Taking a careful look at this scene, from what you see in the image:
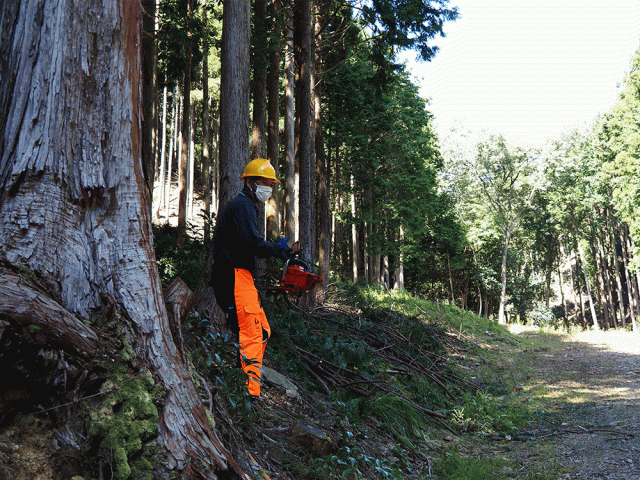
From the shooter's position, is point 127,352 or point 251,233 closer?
point 127,352

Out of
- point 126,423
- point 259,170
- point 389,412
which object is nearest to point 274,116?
point 259,170

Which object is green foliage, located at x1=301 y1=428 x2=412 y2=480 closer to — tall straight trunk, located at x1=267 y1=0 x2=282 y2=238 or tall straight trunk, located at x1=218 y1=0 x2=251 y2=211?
tall straight trunk, located at x1=218 y1=0 x2=251 y2=211

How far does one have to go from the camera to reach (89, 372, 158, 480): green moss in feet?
7.70

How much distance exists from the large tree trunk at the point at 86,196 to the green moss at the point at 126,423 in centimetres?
10

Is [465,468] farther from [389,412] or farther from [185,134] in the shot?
[185,134]

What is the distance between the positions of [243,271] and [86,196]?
203cm

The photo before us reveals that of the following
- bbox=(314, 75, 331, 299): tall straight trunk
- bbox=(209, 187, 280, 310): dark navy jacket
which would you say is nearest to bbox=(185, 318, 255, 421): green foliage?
bbox=(209, 187, 280, 310): dark navy jacket

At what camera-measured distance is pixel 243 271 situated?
4.64 meters

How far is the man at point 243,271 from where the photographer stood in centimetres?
451

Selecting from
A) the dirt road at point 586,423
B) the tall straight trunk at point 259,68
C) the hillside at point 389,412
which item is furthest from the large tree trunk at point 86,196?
the tall straight trunk at point 259,68

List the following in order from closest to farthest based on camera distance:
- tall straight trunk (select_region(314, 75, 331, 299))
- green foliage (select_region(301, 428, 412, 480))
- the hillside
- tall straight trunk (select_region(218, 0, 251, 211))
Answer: the hillside < green foliage (select_region(301, 428, 412, 480)) < tall straight trunk (select_region(218, 0, 251, 211)) < tall straight trunk (select_region(314, 75, 331, 299))

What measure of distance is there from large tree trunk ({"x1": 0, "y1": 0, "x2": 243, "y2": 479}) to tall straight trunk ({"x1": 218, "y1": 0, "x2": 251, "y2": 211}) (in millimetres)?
3363

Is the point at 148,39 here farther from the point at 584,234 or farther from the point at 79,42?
the point at 584,234

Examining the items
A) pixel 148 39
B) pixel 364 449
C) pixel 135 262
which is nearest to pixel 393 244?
pixel 148 39
